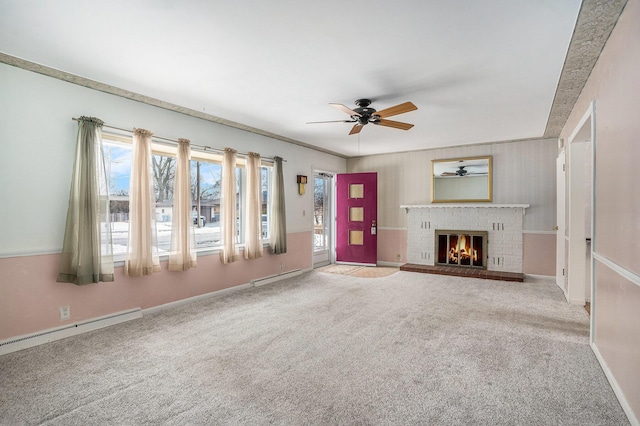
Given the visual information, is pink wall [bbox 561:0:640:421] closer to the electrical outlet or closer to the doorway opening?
the electrical outlet

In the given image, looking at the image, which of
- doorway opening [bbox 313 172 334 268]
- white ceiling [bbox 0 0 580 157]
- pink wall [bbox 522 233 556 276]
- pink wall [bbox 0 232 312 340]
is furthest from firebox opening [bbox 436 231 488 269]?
pink wall [bbox 0 232 312 340]

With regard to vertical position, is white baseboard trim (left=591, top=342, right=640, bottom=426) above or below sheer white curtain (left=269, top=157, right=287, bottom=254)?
below

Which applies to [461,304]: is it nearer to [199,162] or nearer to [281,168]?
[281,168]

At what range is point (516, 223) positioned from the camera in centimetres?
612

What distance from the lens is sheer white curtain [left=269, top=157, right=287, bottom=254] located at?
5.64m

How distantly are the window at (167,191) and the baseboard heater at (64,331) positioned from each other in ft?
2.11

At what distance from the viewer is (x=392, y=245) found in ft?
24.6

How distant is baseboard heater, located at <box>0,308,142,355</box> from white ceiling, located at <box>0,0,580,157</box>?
244 centimetres

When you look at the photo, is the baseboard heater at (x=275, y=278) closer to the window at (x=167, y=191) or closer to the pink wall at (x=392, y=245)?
the window at (x=167, y=191)

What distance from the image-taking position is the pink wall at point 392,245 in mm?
7348

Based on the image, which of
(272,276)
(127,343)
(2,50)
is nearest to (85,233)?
(127,343)

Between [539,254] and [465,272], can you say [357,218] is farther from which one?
[539,254]

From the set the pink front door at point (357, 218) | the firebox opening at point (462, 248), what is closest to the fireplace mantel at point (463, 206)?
the firebox opening at point (462, 248)

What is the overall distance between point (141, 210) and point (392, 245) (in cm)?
530
